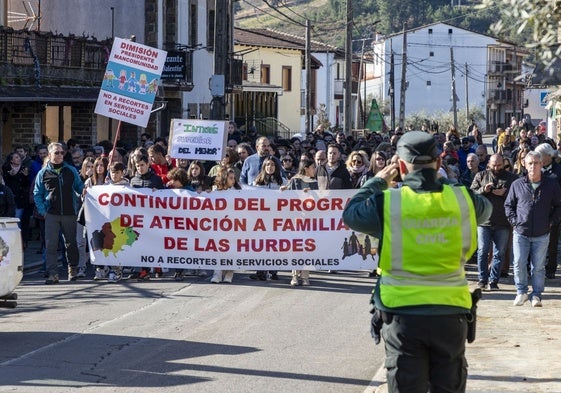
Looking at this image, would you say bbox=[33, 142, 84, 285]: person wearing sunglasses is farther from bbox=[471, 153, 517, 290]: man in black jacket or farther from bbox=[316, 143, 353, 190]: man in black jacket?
bbox=[471, 153, 517, 290]: man in black jacket

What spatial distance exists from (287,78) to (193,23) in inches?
1199

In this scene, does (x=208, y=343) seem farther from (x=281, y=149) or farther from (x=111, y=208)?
(x=281, y=149)

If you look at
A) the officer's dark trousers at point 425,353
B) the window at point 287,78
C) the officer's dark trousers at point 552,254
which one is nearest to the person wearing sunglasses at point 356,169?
the officer's dark trousers at point 552,254

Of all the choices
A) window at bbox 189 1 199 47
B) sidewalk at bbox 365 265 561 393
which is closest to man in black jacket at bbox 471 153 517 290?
sidewalk at bbox 365 265 561 393

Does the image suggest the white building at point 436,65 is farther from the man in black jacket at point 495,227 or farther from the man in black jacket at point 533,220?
the man in black jacket at point 533,220

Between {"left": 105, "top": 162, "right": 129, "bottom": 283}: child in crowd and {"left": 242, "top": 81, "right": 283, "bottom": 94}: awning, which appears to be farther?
{"left": 242, "top": 81, "right": 283, "bottom": 94}: awning

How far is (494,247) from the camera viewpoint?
16141 mm

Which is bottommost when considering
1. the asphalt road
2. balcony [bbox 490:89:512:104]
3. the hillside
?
the asphalt road

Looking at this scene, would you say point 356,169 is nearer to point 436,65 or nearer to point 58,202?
point 58,202

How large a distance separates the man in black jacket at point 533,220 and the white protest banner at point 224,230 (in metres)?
2.52

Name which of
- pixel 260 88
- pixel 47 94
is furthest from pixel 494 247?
pixel 260 88

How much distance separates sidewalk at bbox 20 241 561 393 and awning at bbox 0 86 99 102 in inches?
503

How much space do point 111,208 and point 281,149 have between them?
24.3 feet

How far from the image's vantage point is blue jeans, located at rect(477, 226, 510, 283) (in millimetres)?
16047
